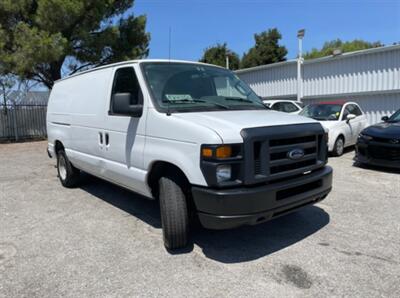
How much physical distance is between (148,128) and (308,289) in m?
2.39

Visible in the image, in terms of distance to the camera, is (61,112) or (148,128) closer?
(148,128)

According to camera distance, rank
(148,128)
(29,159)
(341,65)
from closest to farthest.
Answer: (148,128) → (29,159) → (341,65)

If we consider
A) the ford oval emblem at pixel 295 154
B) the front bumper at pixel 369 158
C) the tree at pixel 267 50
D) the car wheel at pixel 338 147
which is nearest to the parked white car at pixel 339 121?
the car wheel at pixel 338 147

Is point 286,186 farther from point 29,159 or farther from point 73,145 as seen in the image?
point 29,159

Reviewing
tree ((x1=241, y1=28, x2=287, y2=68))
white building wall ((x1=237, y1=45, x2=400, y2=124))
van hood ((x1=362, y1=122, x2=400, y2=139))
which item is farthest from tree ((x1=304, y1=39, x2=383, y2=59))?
van hood ((x1=362, y1=122, x2=400, y2=139))

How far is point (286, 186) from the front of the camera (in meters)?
3.60

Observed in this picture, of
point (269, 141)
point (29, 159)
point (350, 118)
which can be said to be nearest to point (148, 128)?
point (269, 141)

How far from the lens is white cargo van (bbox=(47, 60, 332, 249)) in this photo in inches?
132

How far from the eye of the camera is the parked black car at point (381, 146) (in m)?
7.60

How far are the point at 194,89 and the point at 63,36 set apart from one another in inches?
529

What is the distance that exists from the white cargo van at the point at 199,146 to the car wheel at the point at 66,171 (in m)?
1.38

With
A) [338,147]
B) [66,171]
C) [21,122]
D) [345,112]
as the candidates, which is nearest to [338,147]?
[338,147]

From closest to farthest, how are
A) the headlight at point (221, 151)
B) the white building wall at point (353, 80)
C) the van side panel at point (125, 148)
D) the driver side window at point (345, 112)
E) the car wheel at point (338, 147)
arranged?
the headlight at point (221, 151), the van side panel at point (125, 148), the car wheel at point (338, 147), the driver side window at point (345, 112), the white building wall at point (353, 80)

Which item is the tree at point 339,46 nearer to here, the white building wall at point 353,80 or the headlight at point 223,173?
the white building wall at point 353,80
